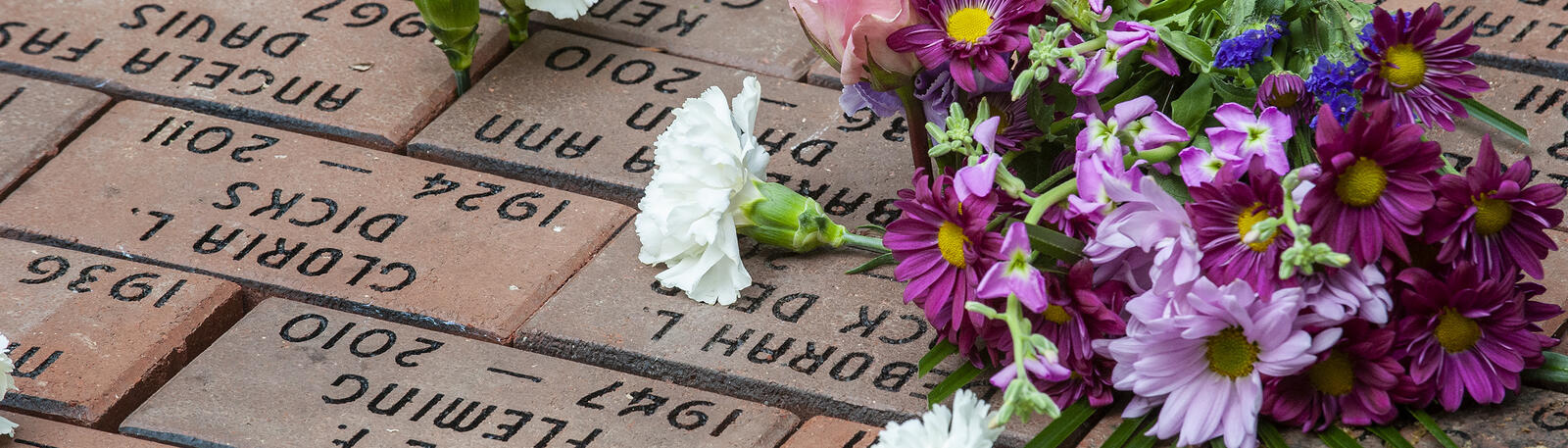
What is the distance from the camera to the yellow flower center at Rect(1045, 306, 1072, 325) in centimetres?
144

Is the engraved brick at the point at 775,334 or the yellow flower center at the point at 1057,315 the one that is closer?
the yellow flower center at the point at 1057,315

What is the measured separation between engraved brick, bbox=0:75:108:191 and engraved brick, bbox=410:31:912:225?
437 millimetres

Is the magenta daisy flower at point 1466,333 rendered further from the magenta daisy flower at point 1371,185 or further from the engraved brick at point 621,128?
the engraved brick at point 621,128

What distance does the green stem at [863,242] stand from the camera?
5.76 ft

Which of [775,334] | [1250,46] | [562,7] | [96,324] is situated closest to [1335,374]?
[1250,46]

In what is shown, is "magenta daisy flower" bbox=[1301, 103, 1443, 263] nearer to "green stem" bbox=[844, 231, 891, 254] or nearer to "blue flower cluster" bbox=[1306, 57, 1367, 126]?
"blue flower cluster" bbox=[1306, 57, 1367, 126]

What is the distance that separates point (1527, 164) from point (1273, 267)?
8.4 inches

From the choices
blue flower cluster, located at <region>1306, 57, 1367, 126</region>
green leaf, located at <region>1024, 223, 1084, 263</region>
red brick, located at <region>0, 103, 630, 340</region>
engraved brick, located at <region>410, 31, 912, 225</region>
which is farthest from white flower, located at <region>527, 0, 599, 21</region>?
blue flower cluster, located at <region>1306, 57, 1367, 126</region>

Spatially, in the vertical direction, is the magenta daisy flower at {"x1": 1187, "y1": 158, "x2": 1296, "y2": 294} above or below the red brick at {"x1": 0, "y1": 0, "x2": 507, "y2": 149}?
above

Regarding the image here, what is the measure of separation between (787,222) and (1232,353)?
1.69 ft

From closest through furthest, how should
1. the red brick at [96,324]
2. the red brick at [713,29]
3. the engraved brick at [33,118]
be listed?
the red brick at [96,324] < the engraved brick at [33,118] < the red brick at [713,29]

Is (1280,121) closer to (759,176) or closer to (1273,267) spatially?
(1273,267)

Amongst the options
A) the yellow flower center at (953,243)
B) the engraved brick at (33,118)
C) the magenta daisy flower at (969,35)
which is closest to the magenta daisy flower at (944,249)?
the yellow flower center at (953,243)

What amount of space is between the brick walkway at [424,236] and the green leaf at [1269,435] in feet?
0.27
